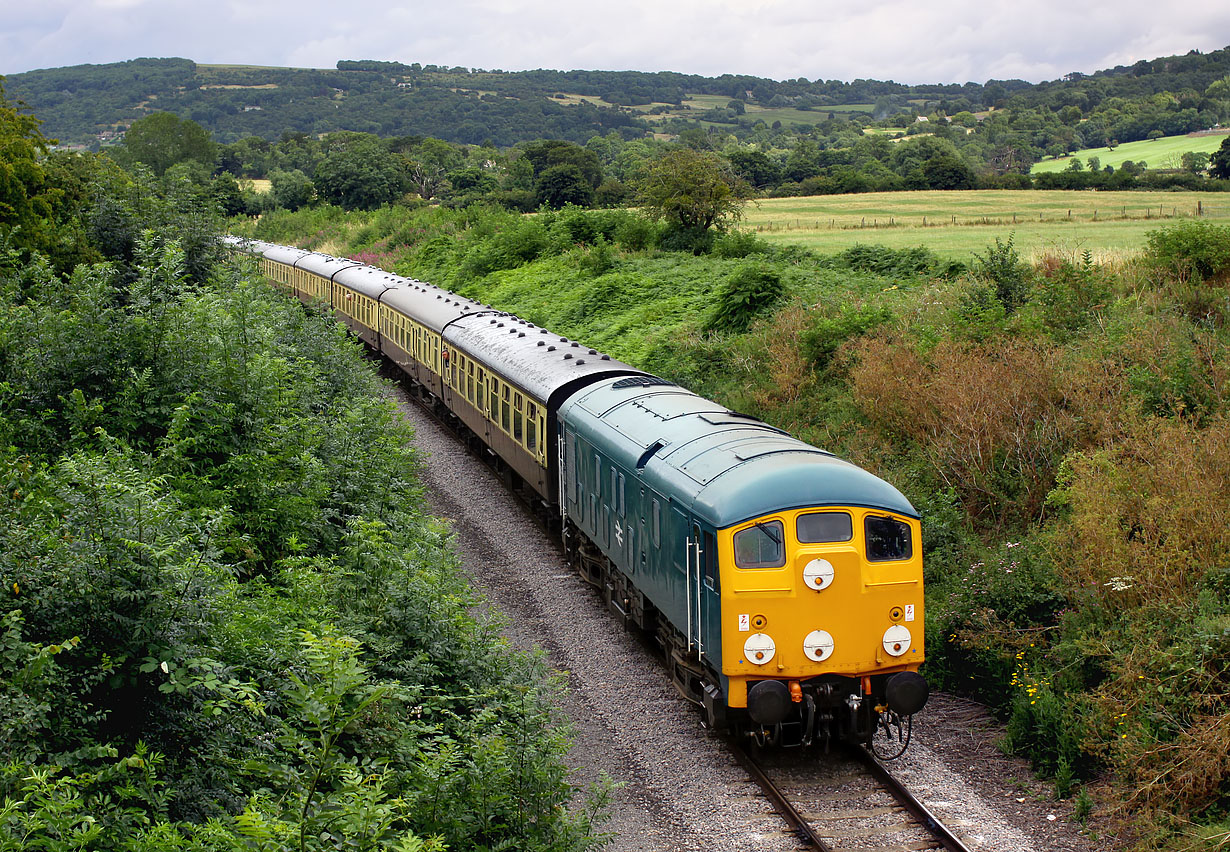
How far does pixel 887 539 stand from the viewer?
10547 millimetres

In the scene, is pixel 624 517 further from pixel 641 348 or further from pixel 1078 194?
pixel 1078 194

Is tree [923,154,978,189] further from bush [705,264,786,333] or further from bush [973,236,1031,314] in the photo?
bush [973,236,1031,314]

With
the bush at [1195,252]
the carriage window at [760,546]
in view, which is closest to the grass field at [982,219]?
the bush at [1195,252]

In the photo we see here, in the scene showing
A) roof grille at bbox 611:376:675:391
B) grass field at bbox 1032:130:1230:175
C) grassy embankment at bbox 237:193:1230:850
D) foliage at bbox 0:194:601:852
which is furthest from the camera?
grass field at bbox 1032:130:1230:175

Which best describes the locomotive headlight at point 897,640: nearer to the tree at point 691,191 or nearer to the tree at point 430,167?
the tree at point 691,191

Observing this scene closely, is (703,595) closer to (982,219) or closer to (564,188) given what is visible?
(982,219)

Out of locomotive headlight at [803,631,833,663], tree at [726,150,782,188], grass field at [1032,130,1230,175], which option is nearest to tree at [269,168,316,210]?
tree at [726,150,782,188]

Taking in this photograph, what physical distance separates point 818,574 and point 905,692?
1.51 metres

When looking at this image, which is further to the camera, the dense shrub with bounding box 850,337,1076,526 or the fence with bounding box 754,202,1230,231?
the fence with bounding box 754,202,1230,231

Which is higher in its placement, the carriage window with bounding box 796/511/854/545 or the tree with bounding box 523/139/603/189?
the tree with bounding box 523/139/603/189

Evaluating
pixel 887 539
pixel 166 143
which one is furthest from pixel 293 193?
pixel 887 539

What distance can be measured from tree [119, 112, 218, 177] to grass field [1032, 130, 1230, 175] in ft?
241

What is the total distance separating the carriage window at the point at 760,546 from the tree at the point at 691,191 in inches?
1272

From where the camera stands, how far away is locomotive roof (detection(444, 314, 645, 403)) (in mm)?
17906
